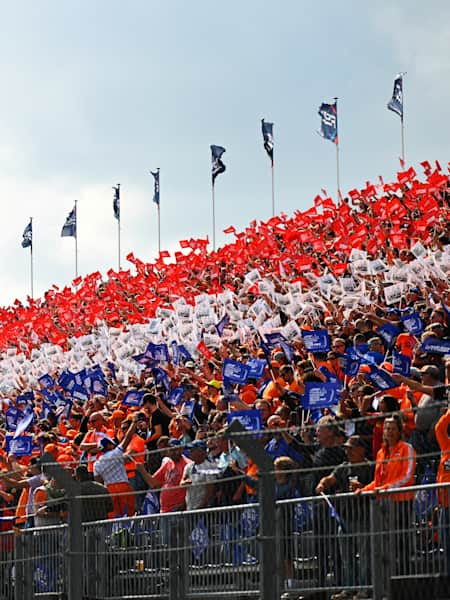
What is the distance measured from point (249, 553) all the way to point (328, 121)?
135 feet

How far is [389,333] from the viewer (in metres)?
15.8

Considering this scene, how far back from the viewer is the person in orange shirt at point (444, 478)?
830 cm

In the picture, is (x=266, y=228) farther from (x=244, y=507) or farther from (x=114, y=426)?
(x=244, y=507)

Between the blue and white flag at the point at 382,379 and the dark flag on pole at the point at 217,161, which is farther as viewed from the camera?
the dark flag on pole at the point at 217,161

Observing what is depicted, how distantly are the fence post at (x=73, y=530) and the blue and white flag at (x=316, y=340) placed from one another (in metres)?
6.36

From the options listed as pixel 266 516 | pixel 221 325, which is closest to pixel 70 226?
pixel 221 325

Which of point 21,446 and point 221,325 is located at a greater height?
point 221,325

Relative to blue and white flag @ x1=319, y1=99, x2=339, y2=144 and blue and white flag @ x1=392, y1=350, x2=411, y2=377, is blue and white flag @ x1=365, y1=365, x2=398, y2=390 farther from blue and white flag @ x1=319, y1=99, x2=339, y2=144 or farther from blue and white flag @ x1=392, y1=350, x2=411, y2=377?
blue and white flag @ x1=319, y1=99, x2=339, y2=144

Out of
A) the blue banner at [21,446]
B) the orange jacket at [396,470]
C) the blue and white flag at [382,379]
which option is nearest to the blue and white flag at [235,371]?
the blue banner at [21,446]

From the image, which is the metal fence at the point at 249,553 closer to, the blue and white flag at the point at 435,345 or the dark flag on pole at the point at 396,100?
the blue and white flag at the point at 435,345

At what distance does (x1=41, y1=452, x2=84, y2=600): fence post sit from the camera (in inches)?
416

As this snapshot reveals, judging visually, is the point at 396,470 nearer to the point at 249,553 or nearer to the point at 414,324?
the point at 249,553

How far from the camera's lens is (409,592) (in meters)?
8.57

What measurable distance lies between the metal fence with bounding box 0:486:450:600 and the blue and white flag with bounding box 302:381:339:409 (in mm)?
3130
